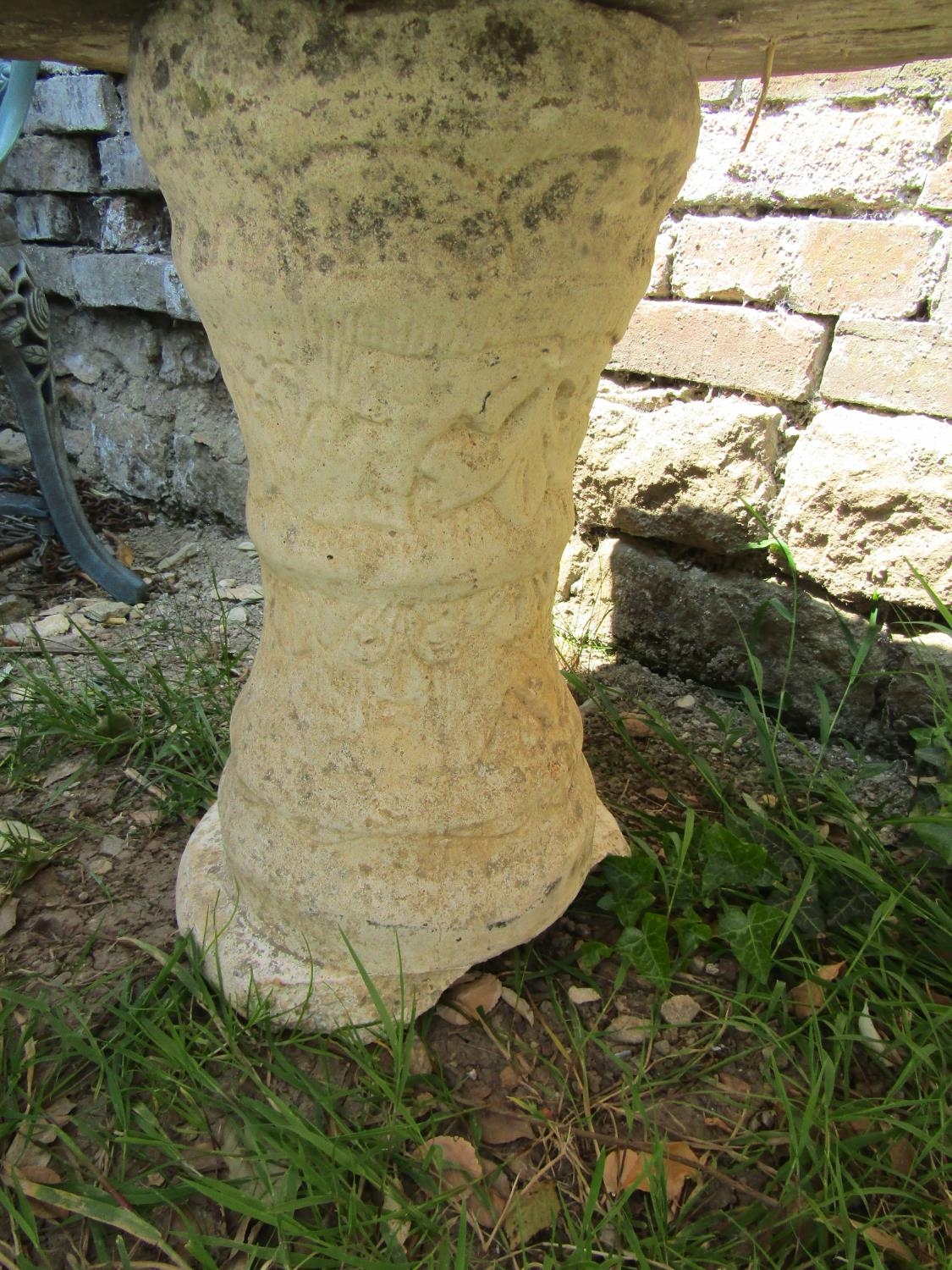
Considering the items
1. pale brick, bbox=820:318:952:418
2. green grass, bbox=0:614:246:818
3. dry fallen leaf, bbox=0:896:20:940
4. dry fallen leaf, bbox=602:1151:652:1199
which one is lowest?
dry fallen leaf, bbox=0:896:20:940

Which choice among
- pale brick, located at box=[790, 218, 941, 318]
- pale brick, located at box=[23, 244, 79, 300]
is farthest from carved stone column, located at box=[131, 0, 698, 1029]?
pale brick, located at box=[23, 244, 79, 300]

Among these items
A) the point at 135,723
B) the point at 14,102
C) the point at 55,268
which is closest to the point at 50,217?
the point at 55,268

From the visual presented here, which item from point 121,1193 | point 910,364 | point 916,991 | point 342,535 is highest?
point 910,364

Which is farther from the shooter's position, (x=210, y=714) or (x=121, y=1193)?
(x=210, y=714)

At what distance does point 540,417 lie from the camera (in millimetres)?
1106

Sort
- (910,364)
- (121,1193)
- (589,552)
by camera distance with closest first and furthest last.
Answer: (121,1193) < (910,364) < (589,552)

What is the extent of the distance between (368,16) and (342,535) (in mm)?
509

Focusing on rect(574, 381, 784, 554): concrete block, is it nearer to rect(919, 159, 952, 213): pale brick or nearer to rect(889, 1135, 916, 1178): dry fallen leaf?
rect(919, 159, 952, 213): pale brick

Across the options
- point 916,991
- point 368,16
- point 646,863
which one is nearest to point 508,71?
point 368,16

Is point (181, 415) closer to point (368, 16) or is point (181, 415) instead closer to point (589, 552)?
point (589, 552)

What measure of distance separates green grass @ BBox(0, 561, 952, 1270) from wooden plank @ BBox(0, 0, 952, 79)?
100cm

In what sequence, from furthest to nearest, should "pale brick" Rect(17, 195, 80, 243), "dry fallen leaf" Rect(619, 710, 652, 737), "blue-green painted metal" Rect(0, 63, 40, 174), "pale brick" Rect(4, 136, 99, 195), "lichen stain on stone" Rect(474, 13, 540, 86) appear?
"pale brick" Rect(17, 195, 80, 243) → "pale brick" Rect(4, 136, 99, 195) → "blue-green painted metal" Rect(0, 63, 40, 174) → "dry fallen leaf" Rect(619, 710, 652, 737) → "lichen stain on stone" Rect(474, 13, 540, 86)

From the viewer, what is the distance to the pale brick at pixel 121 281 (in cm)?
275

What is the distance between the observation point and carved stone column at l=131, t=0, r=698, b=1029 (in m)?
0.88
